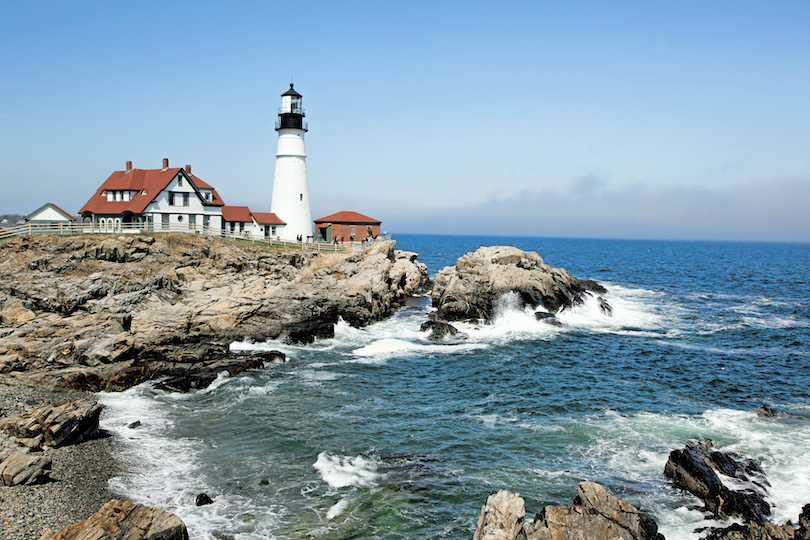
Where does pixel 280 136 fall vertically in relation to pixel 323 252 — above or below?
above

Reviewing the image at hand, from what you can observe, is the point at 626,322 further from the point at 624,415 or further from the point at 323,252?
the point at 323,252

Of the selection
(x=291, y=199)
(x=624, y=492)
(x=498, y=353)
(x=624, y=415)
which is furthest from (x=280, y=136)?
(x=624, y=492)

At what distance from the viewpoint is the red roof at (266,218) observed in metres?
52.0

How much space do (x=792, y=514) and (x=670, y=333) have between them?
948 inches

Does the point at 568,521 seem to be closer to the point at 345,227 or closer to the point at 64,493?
the point at 64,493

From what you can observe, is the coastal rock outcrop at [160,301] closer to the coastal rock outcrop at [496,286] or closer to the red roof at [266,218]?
the coastal rock outcrop at [496,286]

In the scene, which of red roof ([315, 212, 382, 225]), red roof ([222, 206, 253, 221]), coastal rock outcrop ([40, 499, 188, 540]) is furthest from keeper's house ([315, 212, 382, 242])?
coastal rock outcrop ([40, 499, 188, 540])

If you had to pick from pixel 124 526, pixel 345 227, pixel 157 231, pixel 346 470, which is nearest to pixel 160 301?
pixel 157 231

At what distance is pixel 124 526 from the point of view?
10453 mm

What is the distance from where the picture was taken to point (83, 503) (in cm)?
1325

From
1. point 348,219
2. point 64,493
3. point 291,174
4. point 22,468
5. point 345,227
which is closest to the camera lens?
point 64,493

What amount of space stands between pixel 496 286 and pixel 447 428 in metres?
21.0

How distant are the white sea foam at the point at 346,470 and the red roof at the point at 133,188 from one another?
37.0m

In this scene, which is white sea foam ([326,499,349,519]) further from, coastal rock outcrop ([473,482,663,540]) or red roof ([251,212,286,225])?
red roof ([251,212,286,225])
